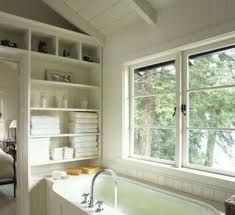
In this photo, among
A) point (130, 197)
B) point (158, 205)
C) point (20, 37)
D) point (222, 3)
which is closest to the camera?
point (222, 3)

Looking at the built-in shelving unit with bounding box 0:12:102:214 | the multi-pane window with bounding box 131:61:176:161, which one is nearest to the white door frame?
the built-in shelving unit with bounding box 0:12:102:214

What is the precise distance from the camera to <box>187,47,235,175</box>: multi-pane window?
2061mm

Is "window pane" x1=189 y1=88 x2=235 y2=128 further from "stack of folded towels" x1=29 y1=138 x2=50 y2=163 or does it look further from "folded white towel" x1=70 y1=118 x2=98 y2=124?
"stack of folded towels" x1=29 y1=138 x2=50 y2=163

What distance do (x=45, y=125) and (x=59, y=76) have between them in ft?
2.13

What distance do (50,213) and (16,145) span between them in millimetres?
816

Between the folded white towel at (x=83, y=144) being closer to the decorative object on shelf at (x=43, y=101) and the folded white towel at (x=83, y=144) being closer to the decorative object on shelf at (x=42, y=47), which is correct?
the decorative object on shelf at (x=43, y=101)

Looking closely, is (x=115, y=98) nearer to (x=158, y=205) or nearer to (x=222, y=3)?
(x=158, y=205)

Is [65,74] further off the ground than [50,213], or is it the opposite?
[65,74]

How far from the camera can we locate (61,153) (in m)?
2.93

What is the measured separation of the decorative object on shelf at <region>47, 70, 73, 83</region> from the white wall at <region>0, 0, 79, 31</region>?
24.4 inches

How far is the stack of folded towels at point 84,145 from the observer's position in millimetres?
3039

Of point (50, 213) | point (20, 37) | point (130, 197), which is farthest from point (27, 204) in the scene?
point (20, 37)

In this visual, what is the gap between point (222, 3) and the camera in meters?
1.99

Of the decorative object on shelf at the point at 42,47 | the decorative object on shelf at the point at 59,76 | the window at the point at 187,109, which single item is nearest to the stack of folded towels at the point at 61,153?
the window at the point at 187,109
